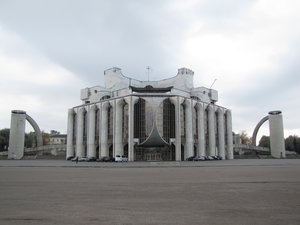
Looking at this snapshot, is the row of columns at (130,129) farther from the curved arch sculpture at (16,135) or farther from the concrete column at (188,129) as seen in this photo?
the curved arch sculpture at (16,135)

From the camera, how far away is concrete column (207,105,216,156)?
240 ft

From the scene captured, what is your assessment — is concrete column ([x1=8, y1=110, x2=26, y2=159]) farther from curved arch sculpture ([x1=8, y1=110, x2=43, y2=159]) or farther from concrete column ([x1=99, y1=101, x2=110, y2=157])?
concrete column ([x1=99, y1=101, x2=110, y2=157])

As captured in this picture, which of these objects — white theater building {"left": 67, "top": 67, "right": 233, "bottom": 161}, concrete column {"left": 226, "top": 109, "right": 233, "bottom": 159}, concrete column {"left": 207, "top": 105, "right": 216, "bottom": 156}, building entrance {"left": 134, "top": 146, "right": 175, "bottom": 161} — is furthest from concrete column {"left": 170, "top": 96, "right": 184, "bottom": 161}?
concrete column {"left": 226, "top": 109, "right": 233, "bottom": 159}

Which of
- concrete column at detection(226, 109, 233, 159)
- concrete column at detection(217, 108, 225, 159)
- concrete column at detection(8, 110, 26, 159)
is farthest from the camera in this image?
concrete column at detection(8, 110, 26, 159)

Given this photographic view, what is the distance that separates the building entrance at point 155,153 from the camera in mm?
66875

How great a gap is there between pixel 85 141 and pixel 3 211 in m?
69.3

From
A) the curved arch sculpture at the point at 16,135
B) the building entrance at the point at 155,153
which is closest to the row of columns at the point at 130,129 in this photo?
the building entrance at the point at 155,153

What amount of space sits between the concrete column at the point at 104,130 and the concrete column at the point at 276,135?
51.1 meters

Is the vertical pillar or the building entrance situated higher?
the vertical pillar

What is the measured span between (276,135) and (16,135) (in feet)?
254

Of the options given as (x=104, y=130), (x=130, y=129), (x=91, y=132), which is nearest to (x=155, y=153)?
(x=130, y=129)

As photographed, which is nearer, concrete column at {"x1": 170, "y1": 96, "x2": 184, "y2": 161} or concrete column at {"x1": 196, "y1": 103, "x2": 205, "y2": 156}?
concrete column at {"x1": 170, "y1": 96, "x2": 184, "y2": 161}

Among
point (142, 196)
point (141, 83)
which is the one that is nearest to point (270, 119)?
point (141, 83)

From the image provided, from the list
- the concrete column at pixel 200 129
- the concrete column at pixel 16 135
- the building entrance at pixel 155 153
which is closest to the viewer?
the building entrance at pixel 155 153
